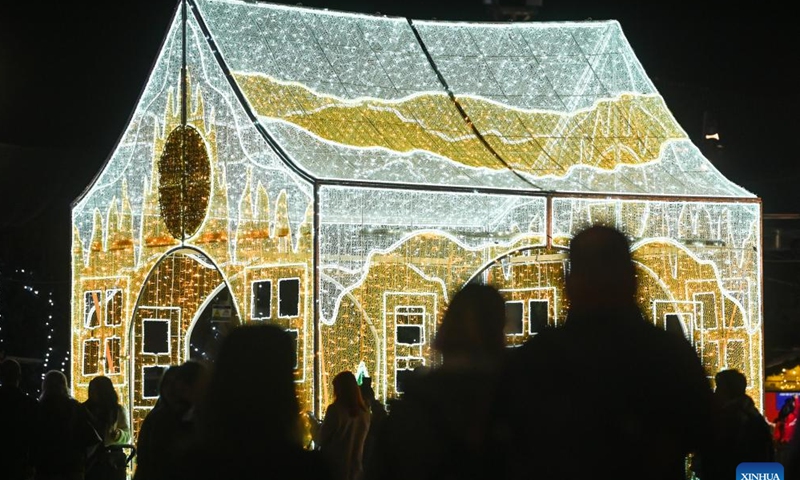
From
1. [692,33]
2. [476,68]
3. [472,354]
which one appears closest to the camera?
[472,354]

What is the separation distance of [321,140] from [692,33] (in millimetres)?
12374

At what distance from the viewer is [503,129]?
48.0 feet

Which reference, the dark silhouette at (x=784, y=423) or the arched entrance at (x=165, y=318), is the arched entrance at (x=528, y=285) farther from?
the arched entrance at (x=165, y=318)

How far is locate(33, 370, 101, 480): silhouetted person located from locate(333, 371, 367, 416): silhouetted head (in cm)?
188

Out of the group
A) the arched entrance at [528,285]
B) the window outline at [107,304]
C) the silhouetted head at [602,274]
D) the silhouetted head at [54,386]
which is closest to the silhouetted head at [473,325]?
the silhouetted head at [602,274]

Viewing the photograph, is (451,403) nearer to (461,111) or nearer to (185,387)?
(185,387)

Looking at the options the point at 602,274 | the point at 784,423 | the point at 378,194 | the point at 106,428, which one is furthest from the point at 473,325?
the point at 784,423

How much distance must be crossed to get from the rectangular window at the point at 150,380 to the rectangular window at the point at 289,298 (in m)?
3.64

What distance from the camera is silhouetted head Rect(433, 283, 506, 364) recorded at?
183 inches

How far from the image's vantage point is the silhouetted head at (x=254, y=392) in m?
4.04

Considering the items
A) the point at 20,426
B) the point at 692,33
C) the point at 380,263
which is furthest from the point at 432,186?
the point at 692,33

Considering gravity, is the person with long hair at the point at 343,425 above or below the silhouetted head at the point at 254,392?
below

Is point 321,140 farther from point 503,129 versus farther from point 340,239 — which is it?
point 503,129

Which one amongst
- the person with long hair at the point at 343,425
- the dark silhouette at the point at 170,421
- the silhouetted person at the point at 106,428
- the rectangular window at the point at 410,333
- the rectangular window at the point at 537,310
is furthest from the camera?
the rectangular window at the point at 537,310
